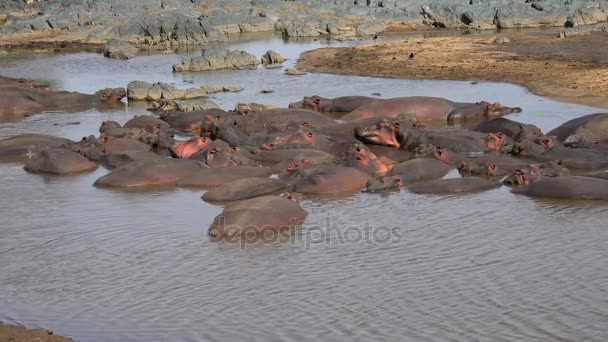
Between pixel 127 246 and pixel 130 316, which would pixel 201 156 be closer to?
pixel 127 246

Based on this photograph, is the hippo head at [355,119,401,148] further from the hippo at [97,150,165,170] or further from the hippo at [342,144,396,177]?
the hippo at [97,150,165,170]

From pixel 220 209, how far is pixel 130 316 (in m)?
3.50

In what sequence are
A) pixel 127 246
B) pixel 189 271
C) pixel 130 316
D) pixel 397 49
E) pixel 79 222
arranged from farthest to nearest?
pixel 397 49, pixel 79 222, pixel 127 246, pixel 189 271, pixel 130 316

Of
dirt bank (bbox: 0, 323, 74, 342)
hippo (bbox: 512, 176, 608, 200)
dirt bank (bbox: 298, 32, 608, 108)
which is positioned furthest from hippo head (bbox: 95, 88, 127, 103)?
dirt bank (bbox: 0, 323, 74, 342)

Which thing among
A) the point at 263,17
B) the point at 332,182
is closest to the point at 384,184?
the point at 332,182

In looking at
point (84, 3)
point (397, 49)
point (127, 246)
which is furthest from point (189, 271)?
point (84, 3)

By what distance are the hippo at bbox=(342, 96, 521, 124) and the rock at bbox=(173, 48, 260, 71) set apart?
32.5 feet

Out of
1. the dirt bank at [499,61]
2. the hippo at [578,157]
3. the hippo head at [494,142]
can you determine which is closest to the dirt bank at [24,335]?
the hippo at [578,157]

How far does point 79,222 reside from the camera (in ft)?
36.2

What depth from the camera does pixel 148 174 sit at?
12.7m

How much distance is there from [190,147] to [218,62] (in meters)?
13.0

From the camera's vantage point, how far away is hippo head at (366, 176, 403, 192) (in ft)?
39.2

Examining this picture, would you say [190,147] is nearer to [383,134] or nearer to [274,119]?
[274,119]

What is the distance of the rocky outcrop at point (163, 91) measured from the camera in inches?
819
